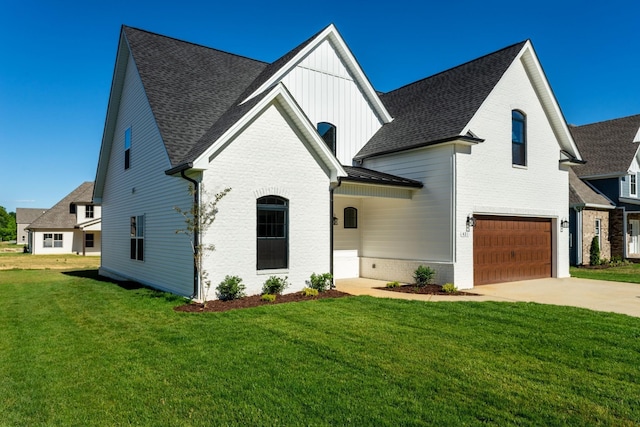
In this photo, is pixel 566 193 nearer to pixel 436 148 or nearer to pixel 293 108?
pixel 436 148

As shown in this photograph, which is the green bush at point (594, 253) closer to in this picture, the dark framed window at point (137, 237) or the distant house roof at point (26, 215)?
the dark framed window at point (137, 237)

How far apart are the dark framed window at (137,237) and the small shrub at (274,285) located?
5687 mm

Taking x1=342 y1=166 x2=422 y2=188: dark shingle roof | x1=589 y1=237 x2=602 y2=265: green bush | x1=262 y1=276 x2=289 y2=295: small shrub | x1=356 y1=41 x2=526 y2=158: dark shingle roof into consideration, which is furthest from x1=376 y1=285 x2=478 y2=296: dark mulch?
x1=589 y1=237 x2=602 y2=265: green bush

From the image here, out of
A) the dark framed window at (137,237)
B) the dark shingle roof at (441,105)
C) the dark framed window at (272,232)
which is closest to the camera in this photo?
the dark framed window at (272,232)

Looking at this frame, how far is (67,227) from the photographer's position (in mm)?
41938

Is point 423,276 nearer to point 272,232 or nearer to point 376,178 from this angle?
point 376,178

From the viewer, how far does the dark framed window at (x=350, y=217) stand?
658 inches

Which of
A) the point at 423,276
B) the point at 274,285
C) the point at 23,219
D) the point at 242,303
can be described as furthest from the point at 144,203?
the point at 23,219

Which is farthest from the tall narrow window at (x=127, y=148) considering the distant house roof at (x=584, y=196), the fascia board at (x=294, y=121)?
the distant house roof at (x=584, y=196)

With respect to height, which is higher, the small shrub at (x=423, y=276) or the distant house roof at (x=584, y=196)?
the distant house roof at (x=584, y=196)

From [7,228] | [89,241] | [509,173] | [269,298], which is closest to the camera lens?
[269,298]

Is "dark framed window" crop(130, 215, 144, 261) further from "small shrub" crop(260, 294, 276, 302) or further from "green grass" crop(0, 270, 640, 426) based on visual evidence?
"small shrub" crop(260, 294, 276, 302)

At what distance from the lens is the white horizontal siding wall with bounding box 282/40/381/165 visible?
15.8 meters

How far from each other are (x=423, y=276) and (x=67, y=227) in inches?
1550
